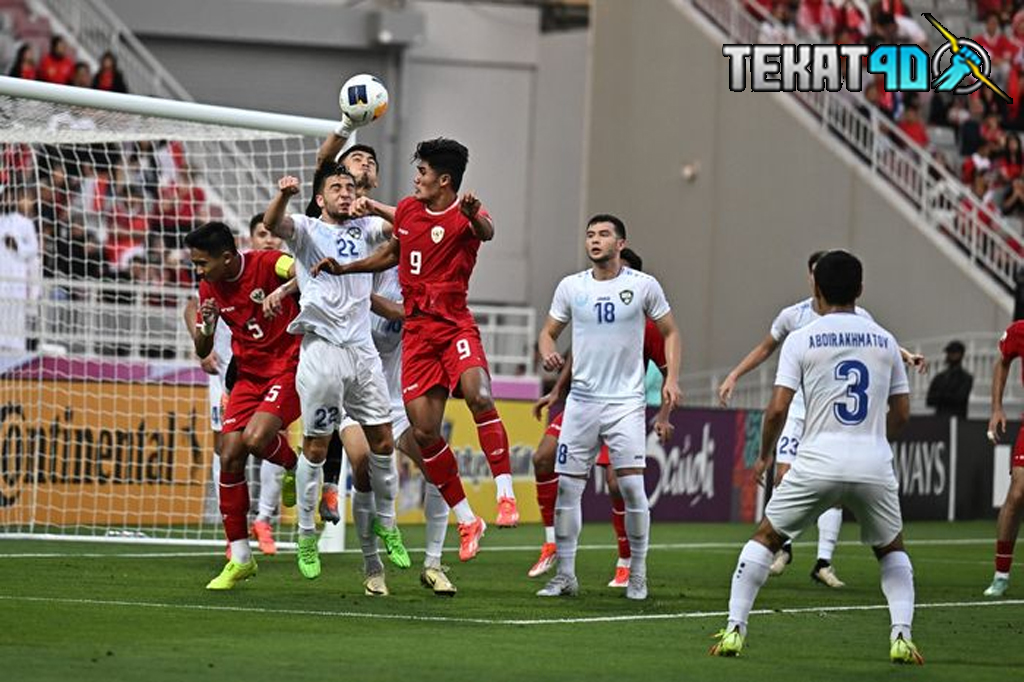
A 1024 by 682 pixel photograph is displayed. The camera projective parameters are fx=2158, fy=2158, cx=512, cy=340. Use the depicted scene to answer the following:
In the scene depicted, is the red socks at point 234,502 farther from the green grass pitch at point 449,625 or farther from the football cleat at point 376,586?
the football cleat at point 376,586

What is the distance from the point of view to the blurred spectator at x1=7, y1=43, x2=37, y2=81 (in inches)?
1043

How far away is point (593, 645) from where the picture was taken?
10367 millimetres

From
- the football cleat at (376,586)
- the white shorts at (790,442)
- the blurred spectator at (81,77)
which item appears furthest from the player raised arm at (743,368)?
the blurred spectator at (81,77)

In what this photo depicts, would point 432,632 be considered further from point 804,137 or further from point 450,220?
point 804,137

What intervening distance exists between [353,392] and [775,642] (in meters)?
3.25

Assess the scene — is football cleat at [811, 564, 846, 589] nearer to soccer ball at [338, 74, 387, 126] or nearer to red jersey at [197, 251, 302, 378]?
red jersey at [197, 251, 302, 378]

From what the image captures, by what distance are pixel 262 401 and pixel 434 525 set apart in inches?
51.8

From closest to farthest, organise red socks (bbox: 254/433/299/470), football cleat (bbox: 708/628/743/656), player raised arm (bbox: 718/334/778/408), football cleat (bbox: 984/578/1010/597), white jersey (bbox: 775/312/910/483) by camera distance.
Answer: white jersey (bbox: 775/312/910/483), football cleat (bbox: 708/628/743/656), player raised arm (bbox: 718/334/778/408), red socks (bbox: 254/433/299/470), football cleat (bbox: 984/578/1010/597)

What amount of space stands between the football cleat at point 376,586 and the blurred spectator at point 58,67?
614 inches

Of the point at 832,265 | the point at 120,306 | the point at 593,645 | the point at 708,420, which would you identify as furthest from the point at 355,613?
the point at 708,420

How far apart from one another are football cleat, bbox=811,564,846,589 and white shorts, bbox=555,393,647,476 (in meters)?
2.50

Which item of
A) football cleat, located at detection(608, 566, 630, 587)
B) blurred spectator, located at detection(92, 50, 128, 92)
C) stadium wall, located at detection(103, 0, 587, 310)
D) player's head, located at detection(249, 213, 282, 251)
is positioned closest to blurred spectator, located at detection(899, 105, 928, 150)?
stadium wall, located at detection(103, 0, 587, 310)

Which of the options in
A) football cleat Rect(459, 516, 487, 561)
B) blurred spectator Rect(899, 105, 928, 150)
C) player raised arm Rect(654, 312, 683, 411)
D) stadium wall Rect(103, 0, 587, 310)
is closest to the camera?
football cleat Rect(459, 516, 487, 561)

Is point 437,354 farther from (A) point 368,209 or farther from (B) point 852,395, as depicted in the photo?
(B) point 852,395
